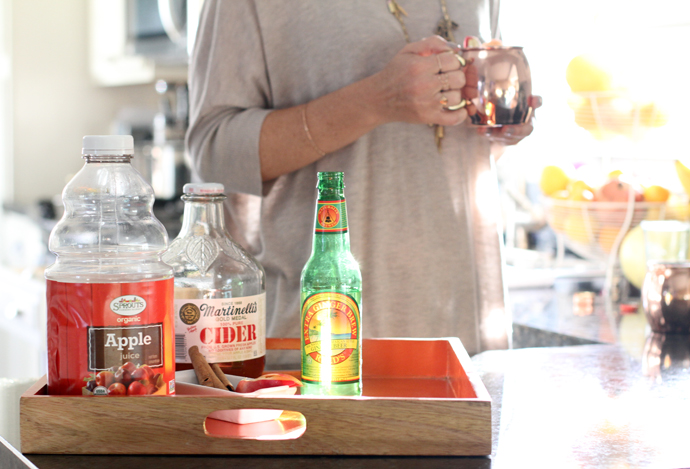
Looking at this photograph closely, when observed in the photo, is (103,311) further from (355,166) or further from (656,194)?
(656,194)

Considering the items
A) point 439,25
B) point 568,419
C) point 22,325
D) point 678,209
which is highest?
point 439,25

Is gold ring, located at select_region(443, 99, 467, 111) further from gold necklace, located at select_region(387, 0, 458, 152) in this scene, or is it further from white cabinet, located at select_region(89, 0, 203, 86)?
white cabinet, located at select_region(89, 0, 203, 86)

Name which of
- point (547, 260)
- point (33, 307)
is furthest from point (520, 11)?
point (33, 307)

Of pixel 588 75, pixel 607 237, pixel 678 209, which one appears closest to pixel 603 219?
pixel 607 237

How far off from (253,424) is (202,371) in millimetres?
75

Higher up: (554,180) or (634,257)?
(554,180)

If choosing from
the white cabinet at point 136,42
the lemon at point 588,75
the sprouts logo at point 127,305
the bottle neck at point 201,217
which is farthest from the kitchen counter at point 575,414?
the white cabinet at point 136,42

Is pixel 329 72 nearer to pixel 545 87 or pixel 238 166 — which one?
pixel 238 166

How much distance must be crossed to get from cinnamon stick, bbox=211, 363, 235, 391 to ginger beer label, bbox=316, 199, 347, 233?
16 centimetres

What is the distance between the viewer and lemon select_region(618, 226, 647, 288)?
5.50ft

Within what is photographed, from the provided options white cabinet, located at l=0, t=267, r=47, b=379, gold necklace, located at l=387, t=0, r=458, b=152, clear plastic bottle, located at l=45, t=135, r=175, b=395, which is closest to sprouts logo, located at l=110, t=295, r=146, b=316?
clear plastic bottle, located at l=45, t=135, r=175, b=395

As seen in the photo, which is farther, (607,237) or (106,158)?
(607,237)

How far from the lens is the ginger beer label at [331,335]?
654mm

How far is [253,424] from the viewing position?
2.06 feet
